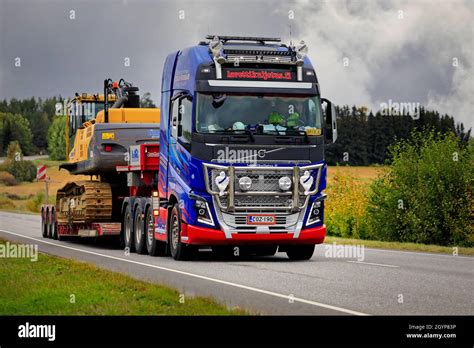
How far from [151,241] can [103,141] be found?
15.0ft

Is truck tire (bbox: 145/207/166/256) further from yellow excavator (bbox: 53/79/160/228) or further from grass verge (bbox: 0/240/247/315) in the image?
grass verge (bbox: 0/240/247/315)

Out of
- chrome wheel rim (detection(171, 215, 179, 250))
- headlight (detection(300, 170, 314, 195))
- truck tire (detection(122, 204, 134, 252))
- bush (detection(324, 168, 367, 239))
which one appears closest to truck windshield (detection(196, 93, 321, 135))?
headlight (detection(300, 170, 314, 195))

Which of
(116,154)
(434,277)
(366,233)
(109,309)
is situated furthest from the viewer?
(366,233)

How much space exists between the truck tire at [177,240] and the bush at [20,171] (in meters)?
84.6

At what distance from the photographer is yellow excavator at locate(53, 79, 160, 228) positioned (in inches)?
1056

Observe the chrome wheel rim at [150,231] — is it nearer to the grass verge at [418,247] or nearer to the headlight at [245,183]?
the headlight at [245,183]

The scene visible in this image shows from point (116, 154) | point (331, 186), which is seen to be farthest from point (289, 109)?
point (331, 186)

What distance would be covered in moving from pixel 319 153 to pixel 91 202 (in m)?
9.04

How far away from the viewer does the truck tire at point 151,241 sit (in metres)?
23.1

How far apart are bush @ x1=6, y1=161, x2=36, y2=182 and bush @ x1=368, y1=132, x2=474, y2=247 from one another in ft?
249

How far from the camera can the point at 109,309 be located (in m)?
11.9

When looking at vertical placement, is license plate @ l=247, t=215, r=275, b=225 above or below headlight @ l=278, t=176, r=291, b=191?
below

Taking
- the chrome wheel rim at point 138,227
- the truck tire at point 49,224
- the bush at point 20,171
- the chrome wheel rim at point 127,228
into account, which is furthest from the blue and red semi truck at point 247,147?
the bush at point 20,171
